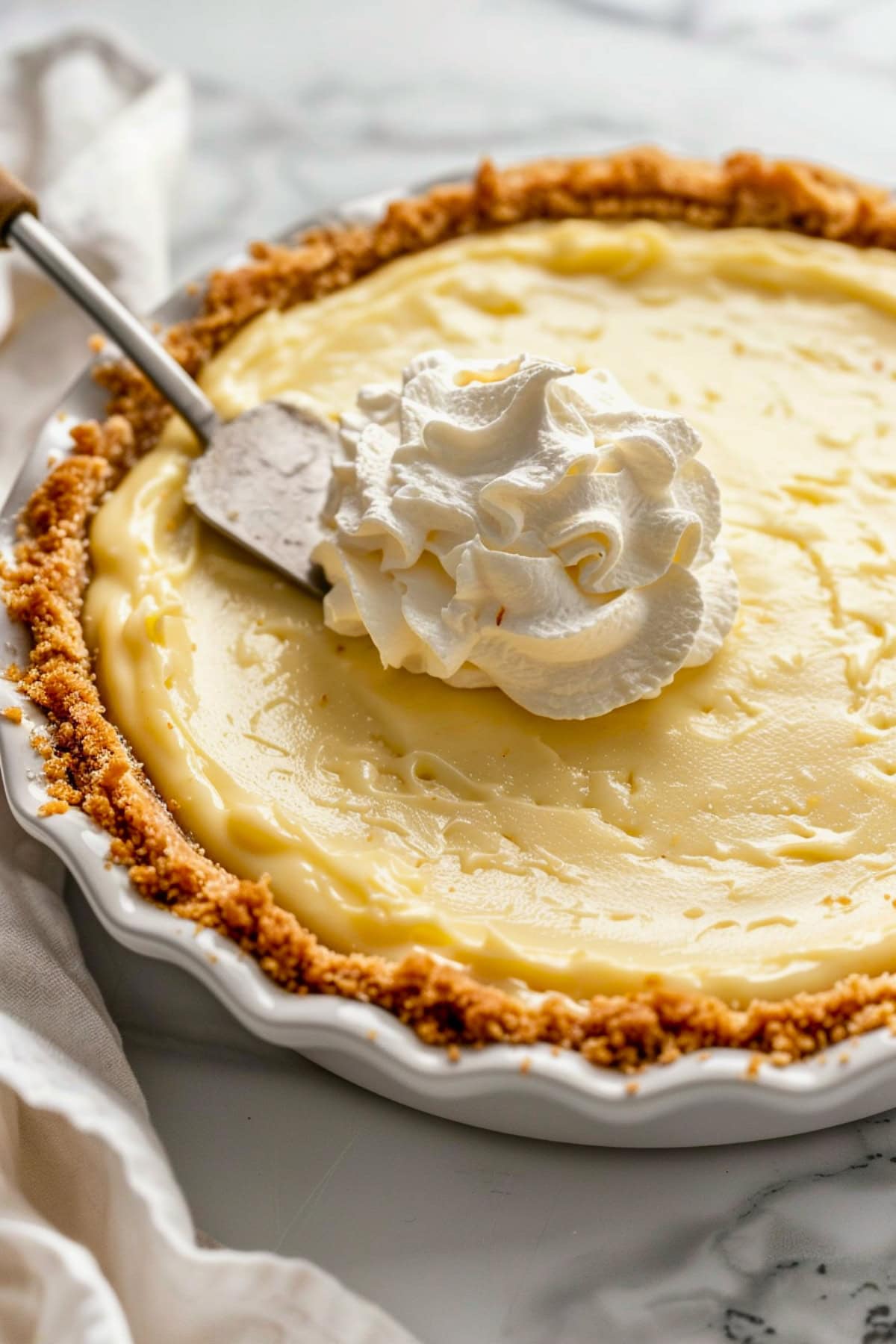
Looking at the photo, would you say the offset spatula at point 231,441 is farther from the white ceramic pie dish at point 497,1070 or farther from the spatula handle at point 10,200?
the white ceramic pie dish at point 497,1070

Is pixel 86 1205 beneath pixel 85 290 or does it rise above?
beneath

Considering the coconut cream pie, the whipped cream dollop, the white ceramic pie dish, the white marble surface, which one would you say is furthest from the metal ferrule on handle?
the white marble surface

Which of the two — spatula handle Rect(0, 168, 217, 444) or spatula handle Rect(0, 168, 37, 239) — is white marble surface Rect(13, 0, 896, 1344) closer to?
spatula handle Rect(0, 168, 217, 444)

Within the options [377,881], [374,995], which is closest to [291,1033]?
[374,995]

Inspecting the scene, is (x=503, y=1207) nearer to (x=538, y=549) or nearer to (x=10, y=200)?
(x=538, y=549)

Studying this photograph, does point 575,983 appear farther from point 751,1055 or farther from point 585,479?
point 585,479

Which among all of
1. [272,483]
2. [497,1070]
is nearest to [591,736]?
[497,1070]

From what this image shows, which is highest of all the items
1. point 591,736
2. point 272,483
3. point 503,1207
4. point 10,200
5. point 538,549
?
point 10,200
